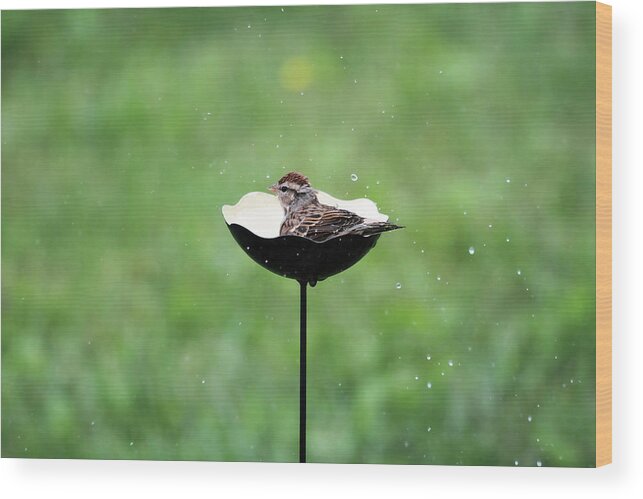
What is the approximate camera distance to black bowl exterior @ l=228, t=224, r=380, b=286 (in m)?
2.86

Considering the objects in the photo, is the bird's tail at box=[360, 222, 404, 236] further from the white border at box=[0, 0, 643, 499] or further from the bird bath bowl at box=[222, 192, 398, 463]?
the white border at box=[0, 0, 643, 499]

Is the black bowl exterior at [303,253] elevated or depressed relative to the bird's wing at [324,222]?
depressed

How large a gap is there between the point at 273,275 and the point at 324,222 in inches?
11.7

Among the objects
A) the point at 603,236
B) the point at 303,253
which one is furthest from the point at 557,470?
the point at 303,253

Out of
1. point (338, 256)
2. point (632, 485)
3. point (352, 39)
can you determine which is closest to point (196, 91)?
point (352, 39)

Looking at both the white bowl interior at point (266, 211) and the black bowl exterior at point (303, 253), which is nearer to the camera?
the black bowl exterior at point (303, 253)

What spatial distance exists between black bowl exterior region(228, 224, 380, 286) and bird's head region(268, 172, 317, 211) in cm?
19

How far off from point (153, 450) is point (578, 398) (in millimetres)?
1459

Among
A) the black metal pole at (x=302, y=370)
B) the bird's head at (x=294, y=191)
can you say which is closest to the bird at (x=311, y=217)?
the bird's head at (x=294, y=191)

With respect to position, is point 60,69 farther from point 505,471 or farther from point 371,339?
point 505,471

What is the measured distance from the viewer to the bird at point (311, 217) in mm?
2893

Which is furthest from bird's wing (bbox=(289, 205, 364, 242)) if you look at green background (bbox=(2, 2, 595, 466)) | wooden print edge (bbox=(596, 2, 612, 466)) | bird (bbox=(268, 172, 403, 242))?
wooden print edge (bbox=(596, 2, 612, 466))

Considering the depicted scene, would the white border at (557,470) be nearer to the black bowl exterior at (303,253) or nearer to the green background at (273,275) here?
the green background at (273,275)

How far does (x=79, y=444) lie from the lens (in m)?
3.12
